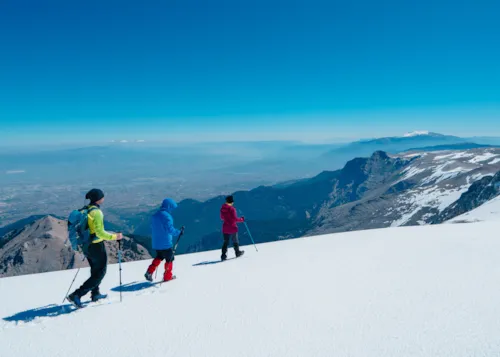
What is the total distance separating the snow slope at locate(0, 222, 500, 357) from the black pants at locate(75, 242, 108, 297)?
438 millimetres

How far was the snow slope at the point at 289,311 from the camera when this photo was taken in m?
4.83

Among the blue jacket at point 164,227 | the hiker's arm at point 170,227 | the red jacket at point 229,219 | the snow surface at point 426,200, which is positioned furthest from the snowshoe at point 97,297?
the snow surface at point 426,200

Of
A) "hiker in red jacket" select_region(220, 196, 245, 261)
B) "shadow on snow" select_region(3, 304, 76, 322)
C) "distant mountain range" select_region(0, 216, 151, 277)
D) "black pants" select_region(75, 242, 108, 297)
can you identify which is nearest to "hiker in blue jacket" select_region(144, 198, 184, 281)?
"black pants" select_region(75, 242, 108, 297)

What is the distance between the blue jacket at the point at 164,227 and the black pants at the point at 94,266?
1.73m

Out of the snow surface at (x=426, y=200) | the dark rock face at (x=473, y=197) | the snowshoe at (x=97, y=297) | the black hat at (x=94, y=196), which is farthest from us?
the snow surface at (x=426, y=200)

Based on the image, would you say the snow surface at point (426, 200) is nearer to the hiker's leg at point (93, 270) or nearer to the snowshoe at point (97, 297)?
the snowshoe at point (97, 297)

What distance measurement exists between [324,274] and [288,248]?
15.4 ft

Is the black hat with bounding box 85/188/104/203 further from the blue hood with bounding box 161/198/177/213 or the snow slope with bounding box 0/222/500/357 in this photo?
the snow slope with bounding box 0/222/500/357

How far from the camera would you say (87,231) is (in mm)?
6859

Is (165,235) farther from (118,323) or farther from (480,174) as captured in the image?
(480,174)

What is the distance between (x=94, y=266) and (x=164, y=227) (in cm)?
205

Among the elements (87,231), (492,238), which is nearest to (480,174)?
(492,238)

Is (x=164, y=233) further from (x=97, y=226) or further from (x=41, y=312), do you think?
(x=41, y=312)

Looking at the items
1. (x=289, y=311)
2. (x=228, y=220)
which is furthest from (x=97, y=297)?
(x=228, y=220)
